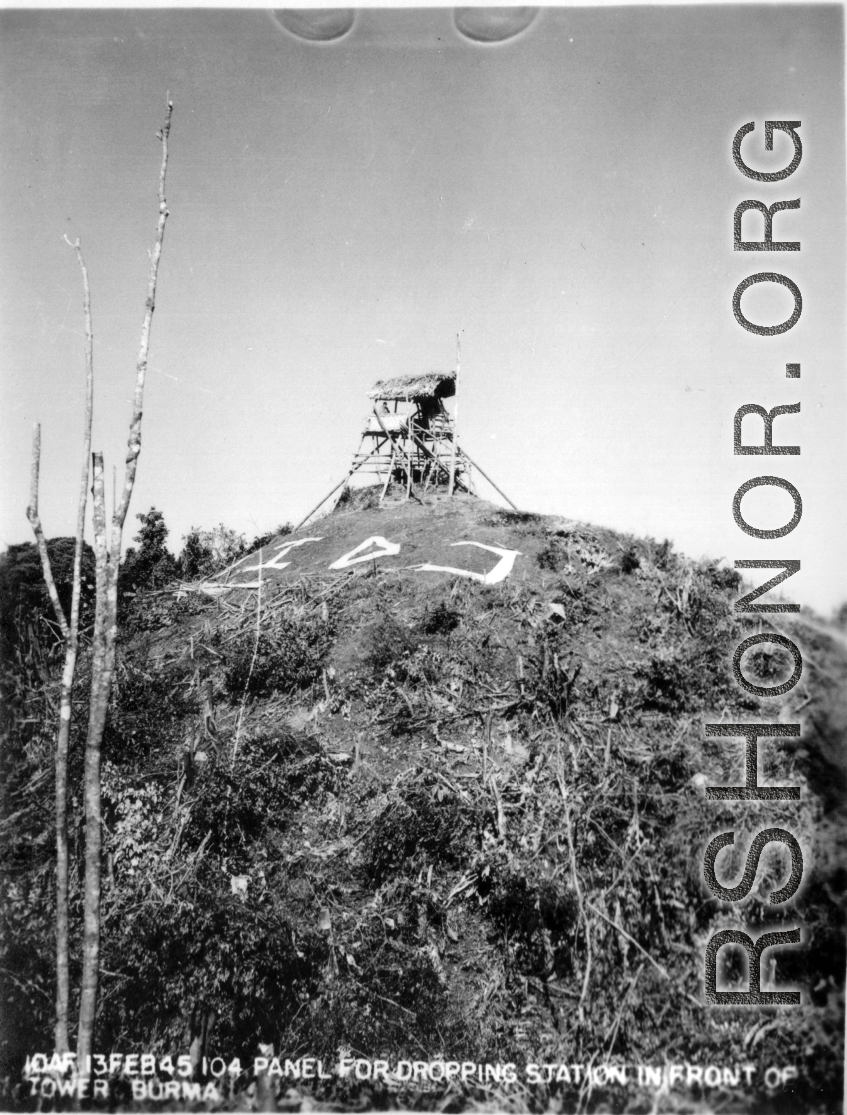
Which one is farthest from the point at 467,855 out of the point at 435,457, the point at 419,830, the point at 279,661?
the point at 435,457

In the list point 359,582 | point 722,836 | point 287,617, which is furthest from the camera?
point 359,582

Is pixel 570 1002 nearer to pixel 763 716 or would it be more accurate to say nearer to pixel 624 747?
pixel 624 747

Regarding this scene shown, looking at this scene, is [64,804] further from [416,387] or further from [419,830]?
[416,387]

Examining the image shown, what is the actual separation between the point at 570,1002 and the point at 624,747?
2.33m

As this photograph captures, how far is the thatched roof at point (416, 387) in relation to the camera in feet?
44.8

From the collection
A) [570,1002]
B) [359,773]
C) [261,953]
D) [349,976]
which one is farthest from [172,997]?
[570,1002]

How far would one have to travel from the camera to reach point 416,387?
1380 centimetres

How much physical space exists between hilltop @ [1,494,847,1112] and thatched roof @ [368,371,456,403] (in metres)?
6.38

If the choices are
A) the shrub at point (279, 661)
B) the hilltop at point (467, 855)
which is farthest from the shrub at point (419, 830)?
the shrub at point (279, 661)

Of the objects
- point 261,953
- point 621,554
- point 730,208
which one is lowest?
point 261,953

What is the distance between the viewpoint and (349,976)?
242 inches

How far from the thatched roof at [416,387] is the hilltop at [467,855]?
20.9 feet

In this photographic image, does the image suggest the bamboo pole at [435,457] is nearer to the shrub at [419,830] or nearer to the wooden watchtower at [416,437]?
the wooden watchtower at [416,437]

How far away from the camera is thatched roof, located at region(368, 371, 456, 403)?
44.8ft
